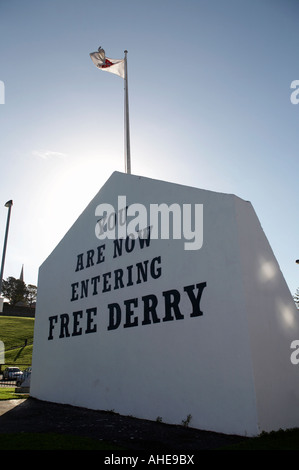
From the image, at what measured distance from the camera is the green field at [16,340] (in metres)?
40.8

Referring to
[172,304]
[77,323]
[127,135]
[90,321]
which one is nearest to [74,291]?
[77,323]

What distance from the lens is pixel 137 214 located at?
12.0m

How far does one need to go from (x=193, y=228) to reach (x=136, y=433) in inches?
199

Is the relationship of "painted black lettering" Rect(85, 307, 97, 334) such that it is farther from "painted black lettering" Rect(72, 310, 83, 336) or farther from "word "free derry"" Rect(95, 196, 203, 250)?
"word "free derry"" Rect(95, 196, 203, 250)

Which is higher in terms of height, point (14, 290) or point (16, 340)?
point (14, 290)

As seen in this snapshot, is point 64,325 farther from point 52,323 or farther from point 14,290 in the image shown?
point 14,290

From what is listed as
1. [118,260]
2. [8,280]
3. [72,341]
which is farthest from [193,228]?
[8,280]

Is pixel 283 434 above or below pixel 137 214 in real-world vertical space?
below

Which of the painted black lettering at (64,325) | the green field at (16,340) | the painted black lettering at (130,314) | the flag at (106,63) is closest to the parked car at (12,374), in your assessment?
the green field at (16,340)

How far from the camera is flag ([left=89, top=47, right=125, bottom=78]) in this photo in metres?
16.5

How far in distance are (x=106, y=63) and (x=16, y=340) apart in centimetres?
4386

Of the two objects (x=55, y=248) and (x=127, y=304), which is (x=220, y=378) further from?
(x=55, y=248)

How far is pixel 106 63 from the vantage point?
16.6m

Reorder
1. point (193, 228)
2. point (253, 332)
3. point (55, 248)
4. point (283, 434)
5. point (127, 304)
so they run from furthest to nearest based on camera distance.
Result: point (55, 248)
point (127, 304)
point (193, 228)
point (253, 332)
point (283, 434)
